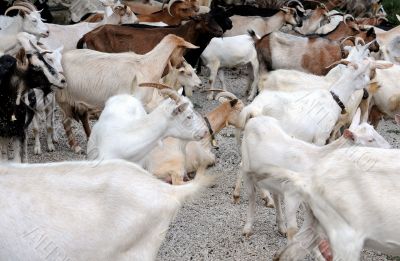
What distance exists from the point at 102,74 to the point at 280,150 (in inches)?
114

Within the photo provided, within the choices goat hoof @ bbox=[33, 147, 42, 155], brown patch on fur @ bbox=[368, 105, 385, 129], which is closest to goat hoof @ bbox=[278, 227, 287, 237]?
goat hoof @ bbox=[33, 147, 42, 155]

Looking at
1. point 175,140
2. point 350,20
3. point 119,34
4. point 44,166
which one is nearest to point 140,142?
point 175,140

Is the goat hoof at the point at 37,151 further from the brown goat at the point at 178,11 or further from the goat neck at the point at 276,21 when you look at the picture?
the goat neck at the point at 276,21

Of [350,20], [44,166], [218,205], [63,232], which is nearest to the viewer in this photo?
[63,232]

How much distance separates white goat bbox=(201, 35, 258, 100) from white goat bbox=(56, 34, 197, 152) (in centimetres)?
295

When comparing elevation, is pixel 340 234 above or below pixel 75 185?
below

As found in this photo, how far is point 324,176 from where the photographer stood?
4348mm

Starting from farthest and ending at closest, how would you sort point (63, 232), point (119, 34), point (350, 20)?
point (350, 20), point (119, 34), point (63, 232)

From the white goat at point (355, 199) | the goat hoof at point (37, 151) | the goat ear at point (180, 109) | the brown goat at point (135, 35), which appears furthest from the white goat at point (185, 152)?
the brown goat at point (135, 35)

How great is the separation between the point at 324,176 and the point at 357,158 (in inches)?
8.6

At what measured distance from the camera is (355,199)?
4.18m

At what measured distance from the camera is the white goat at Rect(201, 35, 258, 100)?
10.9 m

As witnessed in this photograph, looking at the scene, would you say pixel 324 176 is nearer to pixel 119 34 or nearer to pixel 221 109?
pixel 221 109

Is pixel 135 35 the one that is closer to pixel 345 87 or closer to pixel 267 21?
pixel 345 87
